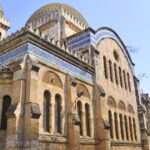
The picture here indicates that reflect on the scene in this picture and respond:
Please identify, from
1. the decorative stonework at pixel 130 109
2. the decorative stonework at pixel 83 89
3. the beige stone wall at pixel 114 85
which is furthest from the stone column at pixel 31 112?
the decorative stonework at pixel 130 109

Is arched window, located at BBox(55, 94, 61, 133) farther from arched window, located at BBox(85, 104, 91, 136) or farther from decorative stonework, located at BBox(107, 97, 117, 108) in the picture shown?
decorative stonework, located at BBox(107, 97, 117, 108)

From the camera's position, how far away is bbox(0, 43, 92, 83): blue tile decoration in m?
14.3

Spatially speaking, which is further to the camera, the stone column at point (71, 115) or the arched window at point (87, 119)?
the arched window at point (87, 119)

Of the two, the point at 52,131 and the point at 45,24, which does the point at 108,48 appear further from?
the point at 52,131

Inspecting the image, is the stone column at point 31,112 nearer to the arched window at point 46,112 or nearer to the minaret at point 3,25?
the arched window at point 46,112

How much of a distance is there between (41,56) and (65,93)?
120 inches

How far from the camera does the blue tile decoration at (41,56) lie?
14.3 meters

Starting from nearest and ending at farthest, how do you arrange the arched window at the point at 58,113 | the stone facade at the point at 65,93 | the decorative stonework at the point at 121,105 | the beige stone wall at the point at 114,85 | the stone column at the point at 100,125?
the stone facade at the point at 65,93 < the arched window at the point at 58,113 < the stone column at the point at 100,125 < the beige stone wall at the point at 114,85 < the decorative stonework at the point at 121,105

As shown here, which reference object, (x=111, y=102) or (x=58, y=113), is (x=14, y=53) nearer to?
(x=58, y=113)

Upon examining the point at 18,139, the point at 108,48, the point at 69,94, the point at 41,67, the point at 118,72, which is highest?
the point at 108,48

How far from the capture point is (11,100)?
13195 millimetres

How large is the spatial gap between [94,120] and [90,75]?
3652 millimetres

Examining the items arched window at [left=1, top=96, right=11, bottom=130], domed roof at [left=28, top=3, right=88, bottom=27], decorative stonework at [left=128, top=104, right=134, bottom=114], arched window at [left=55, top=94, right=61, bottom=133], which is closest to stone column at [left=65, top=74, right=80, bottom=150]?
arched window at [left=55, top=94, right=61, bottom=133]

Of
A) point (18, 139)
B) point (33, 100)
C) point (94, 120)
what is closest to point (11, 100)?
point (33, 100)
